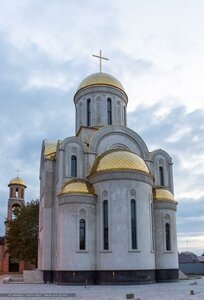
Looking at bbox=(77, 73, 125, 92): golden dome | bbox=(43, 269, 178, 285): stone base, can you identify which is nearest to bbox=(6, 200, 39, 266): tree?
bbox=(43, 269, 178, 285): stone base

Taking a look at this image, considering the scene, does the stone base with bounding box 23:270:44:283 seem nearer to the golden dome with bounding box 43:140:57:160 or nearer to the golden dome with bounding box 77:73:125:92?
the golden dome with bounding box 43:140:57:160

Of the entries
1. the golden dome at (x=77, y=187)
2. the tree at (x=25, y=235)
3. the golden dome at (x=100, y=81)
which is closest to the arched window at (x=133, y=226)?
the golden dome at (x=77, y=187)

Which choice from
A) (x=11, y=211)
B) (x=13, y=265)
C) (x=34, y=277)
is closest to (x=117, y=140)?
(x=34, y=277)

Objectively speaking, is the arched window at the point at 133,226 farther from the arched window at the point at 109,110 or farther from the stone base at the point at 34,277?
the arched window at the point at 109,110

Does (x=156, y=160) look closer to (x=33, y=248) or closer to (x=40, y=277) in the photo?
(x=40, y=277)

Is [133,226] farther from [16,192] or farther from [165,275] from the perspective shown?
[16,192]

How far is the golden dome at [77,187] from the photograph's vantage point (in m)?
21.9

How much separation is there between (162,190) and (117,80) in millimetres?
10277

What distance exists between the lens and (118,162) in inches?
871

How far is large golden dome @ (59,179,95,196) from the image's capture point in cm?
2186

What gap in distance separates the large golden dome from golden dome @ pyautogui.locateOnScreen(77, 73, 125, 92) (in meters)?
9.33

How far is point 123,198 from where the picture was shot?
70.5ft

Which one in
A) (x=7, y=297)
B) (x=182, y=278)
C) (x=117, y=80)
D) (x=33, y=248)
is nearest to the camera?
(x=7, y=297)

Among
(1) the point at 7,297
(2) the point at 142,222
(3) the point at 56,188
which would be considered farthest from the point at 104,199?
(1) the point at 7,297
